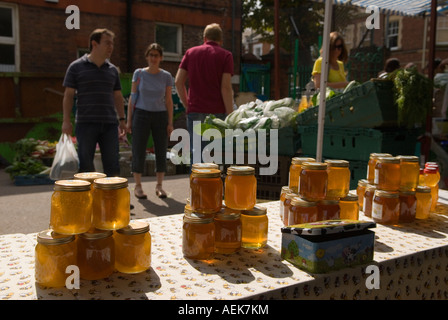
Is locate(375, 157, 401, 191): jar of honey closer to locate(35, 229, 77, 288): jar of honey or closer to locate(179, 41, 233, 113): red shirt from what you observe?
locate(35, 229, 77, 288): jar of honey

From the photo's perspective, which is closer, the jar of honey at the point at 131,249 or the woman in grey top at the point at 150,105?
the jar of honey at the point at 131,249

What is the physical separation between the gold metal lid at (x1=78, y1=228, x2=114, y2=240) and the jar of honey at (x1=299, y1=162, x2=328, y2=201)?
33.7 inches

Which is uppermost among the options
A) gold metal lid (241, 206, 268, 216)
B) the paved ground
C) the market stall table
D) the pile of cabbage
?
the pile of cabbage

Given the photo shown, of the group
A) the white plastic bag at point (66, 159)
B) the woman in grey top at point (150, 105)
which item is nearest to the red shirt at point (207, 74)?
the woman in grey top at point (150, 105)

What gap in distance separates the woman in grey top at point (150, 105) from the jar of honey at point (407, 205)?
3.61m

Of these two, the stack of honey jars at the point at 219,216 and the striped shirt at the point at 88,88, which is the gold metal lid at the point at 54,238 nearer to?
the stack of honey jars at the point at 219,216

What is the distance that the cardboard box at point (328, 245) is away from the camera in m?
1.46

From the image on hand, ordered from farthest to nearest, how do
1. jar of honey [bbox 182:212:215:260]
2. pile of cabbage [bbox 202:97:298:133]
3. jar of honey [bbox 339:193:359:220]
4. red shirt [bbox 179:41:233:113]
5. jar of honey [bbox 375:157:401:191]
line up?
red shirt [bbox 179:41:233:113] → pile of cabbage [bbox 202:97:298:133] → jar of honey [bbox 375:157:401:191] → jar of honey [bbox 339:193:359:220] → jar of honey [bbox 182:212:215:260]

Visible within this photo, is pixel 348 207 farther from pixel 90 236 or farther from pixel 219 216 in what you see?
pixel 90 236

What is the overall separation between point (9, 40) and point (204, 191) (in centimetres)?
972

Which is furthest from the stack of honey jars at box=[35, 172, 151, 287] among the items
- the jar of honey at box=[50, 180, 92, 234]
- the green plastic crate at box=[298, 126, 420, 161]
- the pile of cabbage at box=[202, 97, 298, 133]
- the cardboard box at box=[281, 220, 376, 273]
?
the green plastic crate at box=[298, 126, 420, 161]

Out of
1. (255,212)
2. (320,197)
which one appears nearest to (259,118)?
(320,197)

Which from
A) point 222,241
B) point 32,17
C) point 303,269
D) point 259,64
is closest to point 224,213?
point 222,241

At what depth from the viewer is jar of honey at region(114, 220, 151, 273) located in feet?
4.71
